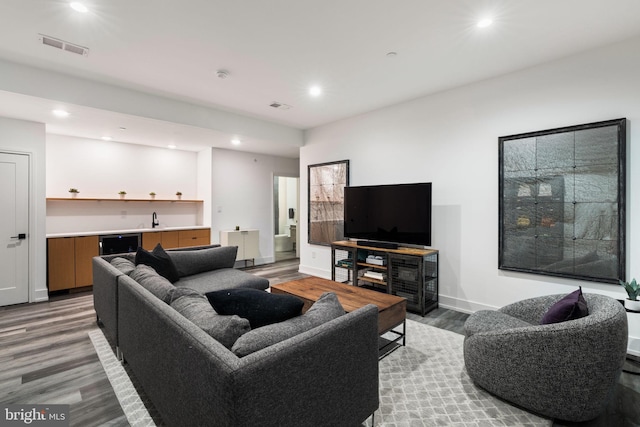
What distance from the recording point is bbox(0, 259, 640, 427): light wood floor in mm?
1925

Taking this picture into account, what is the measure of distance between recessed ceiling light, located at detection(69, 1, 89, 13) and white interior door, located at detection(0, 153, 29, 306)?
2897 millimetres

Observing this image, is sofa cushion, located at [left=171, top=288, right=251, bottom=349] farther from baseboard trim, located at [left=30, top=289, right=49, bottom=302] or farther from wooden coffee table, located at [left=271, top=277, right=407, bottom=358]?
baseboard trim, located at [left=30, top=289, right=49, bottom=302]

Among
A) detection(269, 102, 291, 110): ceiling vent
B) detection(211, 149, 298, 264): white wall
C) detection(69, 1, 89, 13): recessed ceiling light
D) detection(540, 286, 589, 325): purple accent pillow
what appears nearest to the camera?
detection(540, 286, 589, 325): purple accent pillow

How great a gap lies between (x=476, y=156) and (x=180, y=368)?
366cm

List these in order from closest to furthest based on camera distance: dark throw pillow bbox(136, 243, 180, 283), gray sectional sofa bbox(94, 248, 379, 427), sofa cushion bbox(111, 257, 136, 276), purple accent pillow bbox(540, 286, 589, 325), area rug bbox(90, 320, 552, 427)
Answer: gray sectional sofa bbox(94, 248, 379, 427) < area rug bbox(90, 320, 552, 427) < purple accent pillow bbox(540, 286, 589, 325) < sofa cushion bbox(111, 257, 136, 276) < dark throw pillow bbox(136, 243, 180, 283)

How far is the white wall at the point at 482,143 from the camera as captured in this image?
275 cm

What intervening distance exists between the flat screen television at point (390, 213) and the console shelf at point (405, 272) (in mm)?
206

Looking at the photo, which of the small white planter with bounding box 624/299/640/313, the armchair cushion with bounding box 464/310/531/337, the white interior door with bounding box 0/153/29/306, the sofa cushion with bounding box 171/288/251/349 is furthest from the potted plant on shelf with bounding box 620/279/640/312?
the white interior door with bounding box 0/153/29/306

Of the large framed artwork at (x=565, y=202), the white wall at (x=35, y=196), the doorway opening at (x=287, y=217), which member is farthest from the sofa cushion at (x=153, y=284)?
the doorway opening at (x=287, y=217)

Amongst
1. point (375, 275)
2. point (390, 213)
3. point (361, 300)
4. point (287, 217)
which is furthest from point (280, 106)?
point (287, 217)

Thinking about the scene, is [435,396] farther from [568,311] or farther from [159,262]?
[159,262]

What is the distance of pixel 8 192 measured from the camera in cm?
395

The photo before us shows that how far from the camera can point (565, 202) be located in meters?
2.95

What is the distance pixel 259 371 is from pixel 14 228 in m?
4.88
